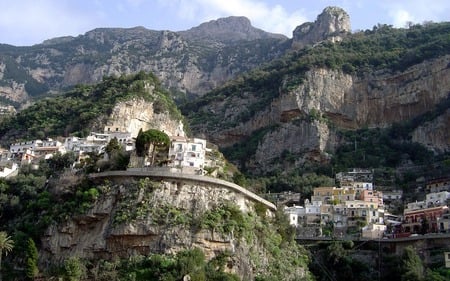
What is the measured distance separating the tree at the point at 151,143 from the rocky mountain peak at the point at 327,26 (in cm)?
9097

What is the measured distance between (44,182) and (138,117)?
24.4 m

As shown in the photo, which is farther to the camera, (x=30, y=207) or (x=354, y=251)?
(x=354, y=251)

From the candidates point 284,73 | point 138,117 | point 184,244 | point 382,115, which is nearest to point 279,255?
point 184,244

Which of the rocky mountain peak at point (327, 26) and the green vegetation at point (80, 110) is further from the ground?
the rocky mountain peak at point (327, 26)

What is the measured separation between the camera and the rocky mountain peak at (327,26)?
149m

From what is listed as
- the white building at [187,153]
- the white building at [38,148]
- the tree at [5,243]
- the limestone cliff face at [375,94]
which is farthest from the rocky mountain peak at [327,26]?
the tree at [5,243]

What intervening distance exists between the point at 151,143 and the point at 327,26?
3997 inches

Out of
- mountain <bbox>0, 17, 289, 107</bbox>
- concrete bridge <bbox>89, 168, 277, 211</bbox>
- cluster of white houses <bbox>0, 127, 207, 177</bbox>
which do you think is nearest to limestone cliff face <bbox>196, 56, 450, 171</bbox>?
cluster of white houses <bbox>0, 127, 207, 177</bbox>

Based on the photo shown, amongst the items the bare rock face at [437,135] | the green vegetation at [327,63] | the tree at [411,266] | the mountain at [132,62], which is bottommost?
the tree at [411,266]

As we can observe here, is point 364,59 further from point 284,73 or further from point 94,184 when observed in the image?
point 94,184

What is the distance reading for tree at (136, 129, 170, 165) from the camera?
57188mm

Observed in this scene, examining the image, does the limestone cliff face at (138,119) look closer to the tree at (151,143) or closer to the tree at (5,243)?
the tree at (151,143)

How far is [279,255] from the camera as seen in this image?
172 feet

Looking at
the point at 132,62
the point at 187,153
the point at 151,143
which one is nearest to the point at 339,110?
the point at 187,153
